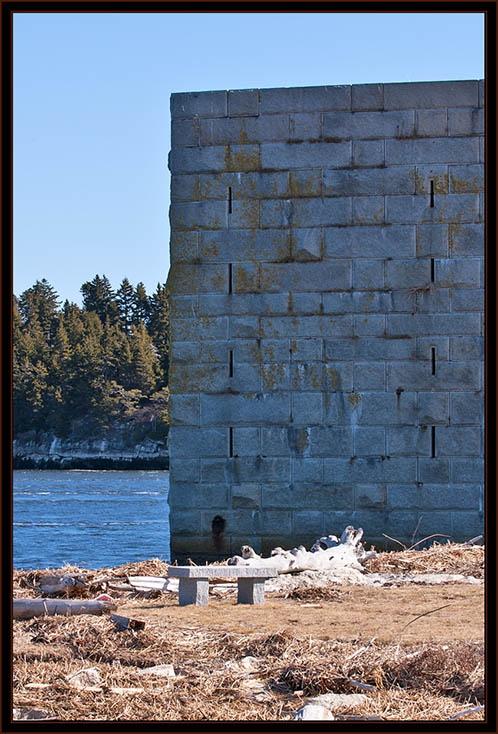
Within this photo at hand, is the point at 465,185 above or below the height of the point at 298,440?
above

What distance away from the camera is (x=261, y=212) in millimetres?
13359

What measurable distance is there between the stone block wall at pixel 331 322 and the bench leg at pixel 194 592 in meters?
3.62

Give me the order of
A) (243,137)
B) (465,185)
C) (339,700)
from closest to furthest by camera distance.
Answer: (339,700), (465,185), (243,137)

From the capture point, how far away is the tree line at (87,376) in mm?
125938

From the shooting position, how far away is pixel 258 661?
704cm

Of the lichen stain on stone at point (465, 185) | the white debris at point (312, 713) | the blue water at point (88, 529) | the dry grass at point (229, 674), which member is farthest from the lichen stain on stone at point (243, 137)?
the blue water at point (88, 529)

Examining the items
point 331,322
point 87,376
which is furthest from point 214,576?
point 87,376

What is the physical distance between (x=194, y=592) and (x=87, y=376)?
119160 millimetres

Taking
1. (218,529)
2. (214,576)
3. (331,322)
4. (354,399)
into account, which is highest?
(331,322)

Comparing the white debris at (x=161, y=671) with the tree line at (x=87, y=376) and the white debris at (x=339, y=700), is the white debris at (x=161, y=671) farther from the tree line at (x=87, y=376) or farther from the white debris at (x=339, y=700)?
the tree line at (x=87, y=376)

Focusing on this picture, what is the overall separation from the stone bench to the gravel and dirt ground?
0.14 metres

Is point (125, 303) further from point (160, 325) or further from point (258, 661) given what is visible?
point (258, 661)

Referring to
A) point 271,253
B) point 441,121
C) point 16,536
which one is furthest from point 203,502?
point 16,536

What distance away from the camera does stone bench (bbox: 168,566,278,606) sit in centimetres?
942
